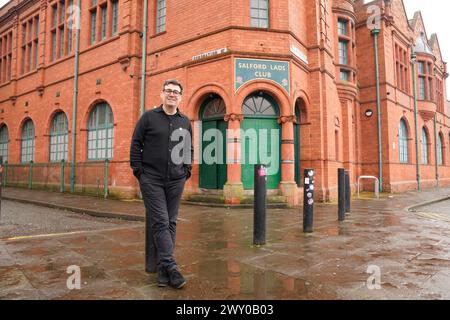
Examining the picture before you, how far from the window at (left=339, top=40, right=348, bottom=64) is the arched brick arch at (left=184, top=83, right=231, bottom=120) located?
8.88 meters

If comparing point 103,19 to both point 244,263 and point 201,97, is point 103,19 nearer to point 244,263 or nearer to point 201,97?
point 201,97

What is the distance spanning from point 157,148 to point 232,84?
7.16 metres

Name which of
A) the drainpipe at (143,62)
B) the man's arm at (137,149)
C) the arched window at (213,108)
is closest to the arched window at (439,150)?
the arched window at (213,108)

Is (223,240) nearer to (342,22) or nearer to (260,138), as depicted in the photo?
(260,138)

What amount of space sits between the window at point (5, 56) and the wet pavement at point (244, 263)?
21120 mm

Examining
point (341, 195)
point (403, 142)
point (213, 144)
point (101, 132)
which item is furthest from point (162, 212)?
point (403, 142)

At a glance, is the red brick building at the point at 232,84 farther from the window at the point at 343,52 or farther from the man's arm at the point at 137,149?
the man's arm at the point at 137,149

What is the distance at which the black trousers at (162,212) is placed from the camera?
2908mm

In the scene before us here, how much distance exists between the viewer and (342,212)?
22.8 ft

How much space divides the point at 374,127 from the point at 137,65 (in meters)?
13.0

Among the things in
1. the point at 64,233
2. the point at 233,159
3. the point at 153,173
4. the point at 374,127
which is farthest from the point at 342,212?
the point at 374,127

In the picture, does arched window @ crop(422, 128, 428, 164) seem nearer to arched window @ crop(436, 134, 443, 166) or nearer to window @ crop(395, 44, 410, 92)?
arched window @ crop(436, 134, 443, 166)

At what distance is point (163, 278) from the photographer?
2863 millimetres

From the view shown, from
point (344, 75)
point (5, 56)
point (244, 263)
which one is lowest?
point (244, 263)
